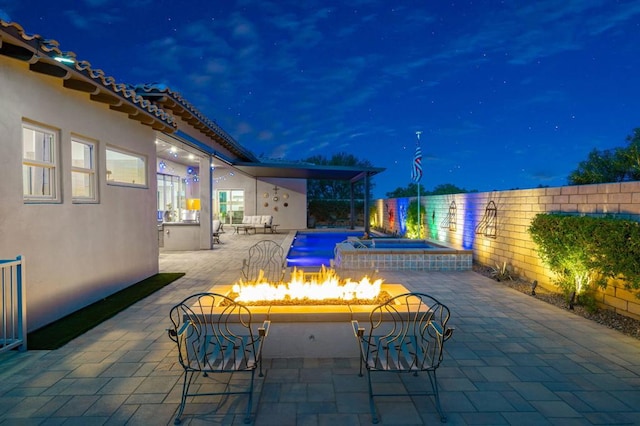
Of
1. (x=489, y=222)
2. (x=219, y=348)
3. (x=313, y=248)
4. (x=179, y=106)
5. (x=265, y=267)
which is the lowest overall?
(x=313, y=248)

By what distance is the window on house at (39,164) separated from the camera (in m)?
4.79

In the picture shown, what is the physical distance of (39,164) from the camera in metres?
4.93

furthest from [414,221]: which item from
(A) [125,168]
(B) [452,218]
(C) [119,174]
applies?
(C) [119,174]

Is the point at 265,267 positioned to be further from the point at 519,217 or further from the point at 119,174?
the point at 519,217

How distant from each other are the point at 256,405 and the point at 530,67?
2610 inches

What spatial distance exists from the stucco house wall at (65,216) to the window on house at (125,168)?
0.16 m

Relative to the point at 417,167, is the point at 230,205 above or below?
below

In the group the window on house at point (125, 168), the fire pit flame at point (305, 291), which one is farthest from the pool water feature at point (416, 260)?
the window on house at point (125, 168)

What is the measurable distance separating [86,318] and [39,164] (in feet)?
6.87

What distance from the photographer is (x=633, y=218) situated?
4.96 meters

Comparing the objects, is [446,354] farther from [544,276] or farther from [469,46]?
[469,46]

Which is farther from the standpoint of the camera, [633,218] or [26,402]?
[633,218]

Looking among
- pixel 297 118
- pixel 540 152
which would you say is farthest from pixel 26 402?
pixel 540 152

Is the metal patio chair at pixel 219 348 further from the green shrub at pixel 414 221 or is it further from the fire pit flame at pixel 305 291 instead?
the green shrub at pixel 414 221
